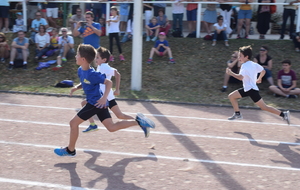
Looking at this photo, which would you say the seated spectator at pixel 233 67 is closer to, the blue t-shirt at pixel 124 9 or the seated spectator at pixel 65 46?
the blue t-shirt at pixel 124 9

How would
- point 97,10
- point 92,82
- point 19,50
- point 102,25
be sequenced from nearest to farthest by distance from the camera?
point 92,82, point 19,50, point 102,25, point 97,10

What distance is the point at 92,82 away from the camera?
5395 millimetres

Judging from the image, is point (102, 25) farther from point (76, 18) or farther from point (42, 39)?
point (42, 39)

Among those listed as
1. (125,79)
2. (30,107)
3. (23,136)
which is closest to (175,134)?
(23,136)

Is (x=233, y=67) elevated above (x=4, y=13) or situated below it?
below

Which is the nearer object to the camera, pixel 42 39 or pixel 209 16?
pixel 42 39

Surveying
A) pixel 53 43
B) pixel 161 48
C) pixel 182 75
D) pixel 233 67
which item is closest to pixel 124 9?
pixel 161 48

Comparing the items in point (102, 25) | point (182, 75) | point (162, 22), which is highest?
point (162, 22)

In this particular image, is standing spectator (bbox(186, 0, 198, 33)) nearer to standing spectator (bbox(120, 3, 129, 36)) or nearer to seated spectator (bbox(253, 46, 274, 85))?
standing spectator (bbox(120, 3, 129, 36))

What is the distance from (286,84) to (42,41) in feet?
30.2

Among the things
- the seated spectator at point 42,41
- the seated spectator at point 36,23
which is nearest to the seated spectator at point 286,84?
the seated spectator at point 42,41

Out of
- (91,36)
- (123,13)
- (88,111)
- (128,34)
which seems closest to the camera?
(88,111)

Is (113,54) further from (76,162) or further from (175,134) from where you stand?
(76,162)

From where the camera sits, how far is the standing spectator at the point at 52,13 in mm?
16141
